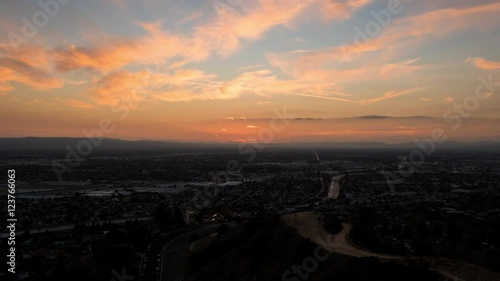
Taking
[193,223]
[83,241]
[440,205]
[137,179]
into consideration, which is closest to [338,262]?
[193,223]

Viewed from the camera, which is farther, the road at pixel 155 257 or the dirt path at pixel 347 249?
the road at pixel 155 257

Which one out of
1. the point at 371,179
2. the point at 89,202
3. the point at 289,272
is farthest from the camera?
the point at 371,179

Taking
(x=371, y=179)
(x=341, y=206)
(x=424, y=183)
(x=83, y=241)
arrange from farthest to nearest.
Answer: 1. (x=371, y=179)
2. (x=424, y=183)
3. (x=341, y=206)
4. (x=83, y=241)

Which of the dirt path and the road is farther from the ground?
the dirt path

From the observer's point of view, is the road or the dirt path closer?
the dirt path

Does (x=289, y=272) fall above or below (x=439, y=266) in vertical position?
below

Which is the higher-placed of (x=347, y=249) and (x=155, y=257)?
(x=347, y=249)

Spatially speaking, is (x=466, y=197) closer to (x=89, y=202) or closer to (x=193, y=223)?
(x=193, y=223)

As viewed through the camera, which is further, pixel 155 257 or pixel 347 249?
pixel 155 257

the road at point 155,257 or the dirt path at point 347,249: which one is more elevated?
the dirt path at point 347,249

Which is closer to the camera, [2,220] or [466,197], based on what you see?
[2,220]
